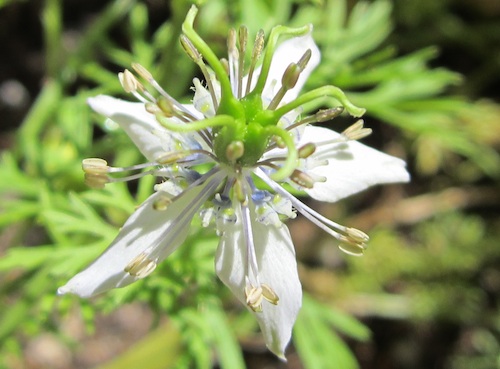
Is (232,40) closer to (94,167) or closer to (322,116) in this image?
(322,116)

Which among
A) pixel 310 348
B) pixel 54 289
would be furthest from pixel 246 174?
pixel 310 348

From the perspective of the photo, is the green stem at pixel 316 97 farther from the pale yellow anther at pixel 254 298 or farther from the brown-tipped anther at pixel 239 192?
the pale yellow anther at pixel 254 298

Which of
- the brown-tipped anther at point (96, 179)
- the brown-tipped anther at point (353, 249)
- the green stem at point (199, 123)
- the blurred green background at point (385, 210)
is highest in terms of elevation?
the green stem at point (199, 123)

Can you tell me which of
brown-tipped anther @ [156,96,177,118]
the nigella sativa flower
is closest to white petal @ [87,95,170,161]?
the nigella sativa flower

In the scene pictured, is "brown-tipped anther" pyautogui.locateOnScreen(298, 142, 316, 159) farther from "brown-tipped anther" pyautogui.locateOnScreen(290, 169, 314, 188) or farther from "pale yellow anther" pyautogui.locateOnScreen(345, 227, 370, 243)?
"pale yellow anther" pyautogui.locateOnScreen(345, 227, 370, 243)

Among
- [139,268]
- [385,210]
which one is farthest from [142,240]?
[385,210]

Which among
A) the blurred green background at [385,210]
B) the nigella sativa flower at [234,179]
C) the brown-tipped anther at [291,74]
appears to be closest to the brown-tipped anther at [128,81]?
the nigella sativa flower at [234,179]
